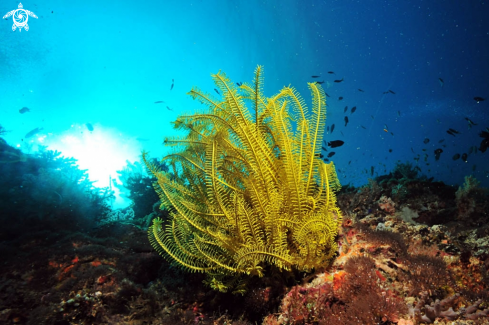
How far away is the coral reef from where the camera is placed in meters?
2.30

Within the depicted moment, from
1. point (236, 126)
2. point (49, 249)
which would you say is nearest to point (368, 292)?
point (236, 126)

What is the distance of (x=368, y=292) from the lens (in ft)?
7.06

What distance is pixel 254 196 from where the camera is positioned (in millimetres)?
2359

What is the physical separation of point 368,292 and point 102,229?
6.44 meters

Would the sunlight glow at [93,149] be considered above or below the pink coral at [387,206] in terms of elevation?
above

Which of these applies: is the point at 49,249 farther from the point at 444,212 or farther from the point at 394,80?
the point at 394,80

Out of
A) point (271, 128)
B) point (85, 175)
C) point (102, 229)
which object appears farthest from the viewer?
point (85, 175)
